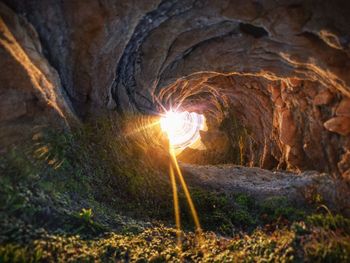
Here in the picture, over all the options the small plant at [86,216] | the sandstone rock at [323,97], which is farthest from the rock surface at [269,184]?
the small plant at [86,216]

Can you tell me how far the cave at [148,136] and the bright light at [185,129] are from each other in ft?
45.1

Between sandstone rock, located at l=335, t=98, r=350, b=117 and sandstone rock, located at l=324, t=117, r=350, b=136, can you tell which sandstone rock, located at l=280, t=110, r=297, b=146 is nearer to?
sandstone rock, located at l=324, t=117, r=350, b=136

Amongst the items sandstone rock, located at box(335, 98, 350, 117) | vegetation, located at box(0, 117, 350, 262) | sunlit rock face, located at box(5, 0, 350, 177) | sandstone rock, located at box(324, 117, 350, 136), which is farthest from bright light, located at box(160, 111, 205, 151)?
sandstone rock, located at box(335, 98, 350, 117)

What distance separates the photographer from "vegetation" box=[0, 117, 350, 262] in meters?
4.73

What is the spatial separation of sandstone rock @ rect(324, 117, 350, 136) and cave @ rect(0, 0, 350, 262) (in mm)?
27

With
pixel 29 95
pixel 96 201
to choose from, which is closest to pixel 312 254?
pixel 96 201

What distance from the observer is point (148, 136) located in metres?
11.4

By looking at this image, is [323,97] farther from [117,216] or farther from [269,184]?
[117,216]

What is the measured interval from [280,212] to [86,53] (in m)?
6.75

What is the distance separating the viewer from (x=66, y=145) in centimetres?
671

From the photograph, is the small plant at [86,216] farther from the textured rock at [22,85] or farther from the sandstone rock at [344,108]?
the sandstone rock at [344,108]

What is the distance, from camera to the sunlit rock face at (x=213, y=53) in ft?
20.1

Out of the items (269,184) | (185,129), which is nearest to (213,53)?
(269,184)

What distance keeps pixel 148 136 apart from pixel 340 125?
22.4 ft
